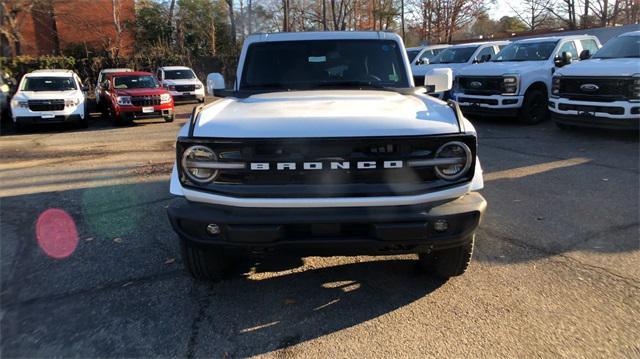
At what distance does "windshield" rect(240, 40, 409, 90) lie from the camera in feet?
14.4

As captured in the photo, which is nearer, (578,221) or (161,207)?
(578,221)

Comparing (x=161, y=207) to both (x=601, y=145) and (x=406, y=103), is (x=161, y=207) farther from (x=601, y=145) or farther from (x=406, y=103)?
(x=601, y=145)

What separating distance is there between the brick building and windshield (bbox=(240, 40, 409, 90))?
2701 centimetres

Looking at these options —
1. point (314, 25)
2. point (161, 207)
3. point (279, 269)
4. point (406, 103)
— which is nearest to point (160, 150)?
point (161, 207)

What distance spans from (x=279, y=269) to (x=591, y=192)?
435 cm

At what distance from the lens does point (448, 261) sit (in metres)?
3.39

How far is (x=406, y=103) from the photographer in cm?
350

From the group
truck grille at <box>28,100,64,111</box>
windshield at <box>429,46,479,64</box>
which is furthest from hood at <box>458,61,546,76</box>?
truck grille at <box>28,100,64,111</box>

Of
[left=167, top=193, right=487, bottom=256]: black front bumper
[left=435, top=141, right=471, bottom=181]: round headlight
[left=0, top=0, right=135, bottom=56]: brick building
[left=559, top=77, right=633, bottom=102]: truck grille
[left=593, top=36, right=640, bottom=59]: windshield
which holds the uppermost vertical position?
[left=0, top=0, right=135, bottom=56]: brick building

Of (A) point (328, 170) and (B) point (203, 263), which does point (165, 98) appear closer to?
(B) point (203, 263)

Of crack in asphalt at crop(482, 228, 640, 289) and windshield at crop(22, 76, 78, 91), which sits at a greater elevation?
windshield at crop(22, 76, 78, 91)

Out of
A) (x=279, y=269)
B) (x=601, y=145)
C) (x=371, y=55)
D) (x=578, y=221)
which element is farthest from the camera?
(x=601, y=145)

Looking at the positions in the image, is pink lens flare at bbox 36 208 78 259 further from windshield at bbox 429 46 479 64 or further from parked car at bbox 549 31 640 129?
windshield at bbox 429 46 479 64

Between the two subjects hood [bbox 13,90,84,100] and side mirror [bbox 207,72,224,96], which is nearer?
side mirror [bbox 207,72,224,96]
